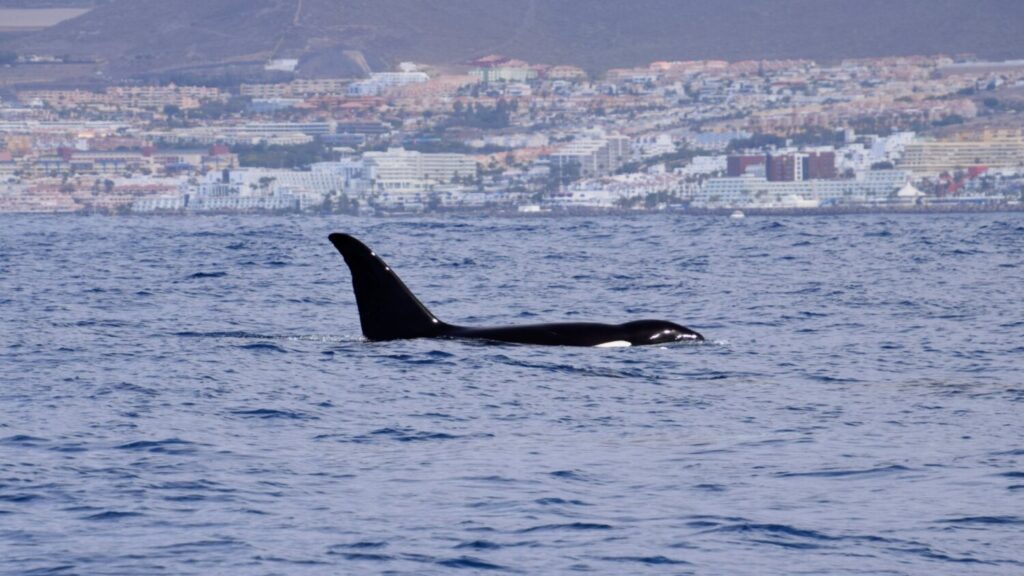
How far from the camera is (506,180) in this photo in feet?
569

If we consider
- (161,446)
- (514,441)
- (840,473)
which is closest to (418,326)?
(514,441)

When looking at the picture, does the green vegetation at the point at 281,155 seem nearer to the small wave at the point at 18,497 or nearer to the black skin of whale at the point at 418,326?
the black skin of whale at the point at 418,326

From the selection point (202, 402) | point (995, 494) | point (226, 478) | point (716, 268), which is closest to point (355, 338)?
point (202, 402)

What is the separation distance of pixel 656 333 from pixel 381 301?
349 centimetres

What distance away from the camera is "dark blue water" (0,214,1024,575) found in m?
13.6

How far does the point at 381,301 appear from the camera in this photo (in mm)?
24484

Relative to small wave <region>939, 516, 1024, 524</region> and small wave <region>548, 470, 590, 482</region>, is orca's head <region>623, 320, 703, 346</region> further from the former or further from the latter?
small wave <region>939, 516, 1024, 524</region>

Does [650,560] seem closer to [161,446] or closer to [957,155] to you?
[161,446]

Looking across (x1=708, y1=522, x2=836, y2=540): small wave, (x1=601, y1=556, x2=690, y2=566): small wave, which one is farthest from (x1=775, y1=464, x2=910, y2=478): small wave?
(x1=601, y1=556, x2=690, y2=566): small wave

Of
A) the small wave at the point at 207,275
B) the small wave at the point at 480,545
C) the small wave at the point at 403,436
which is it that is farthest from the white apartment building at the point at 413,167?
the small wave at the point at 480,545

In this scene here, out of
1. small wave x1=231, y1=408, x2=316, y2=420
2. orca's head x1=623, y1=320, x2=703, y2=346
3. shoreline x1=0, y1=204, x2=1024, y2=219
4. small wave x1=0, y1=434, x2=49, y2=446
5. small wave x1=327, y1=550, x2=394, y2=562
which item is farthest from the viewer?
shoreline x1=0, y1=204, x2=1024, y2=219

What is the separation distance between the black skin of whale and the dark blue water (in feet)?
1.49

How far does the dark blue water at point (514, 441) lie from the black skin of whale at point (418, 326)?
17.9 inches

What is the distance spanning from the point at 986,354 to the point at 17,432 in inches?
491
